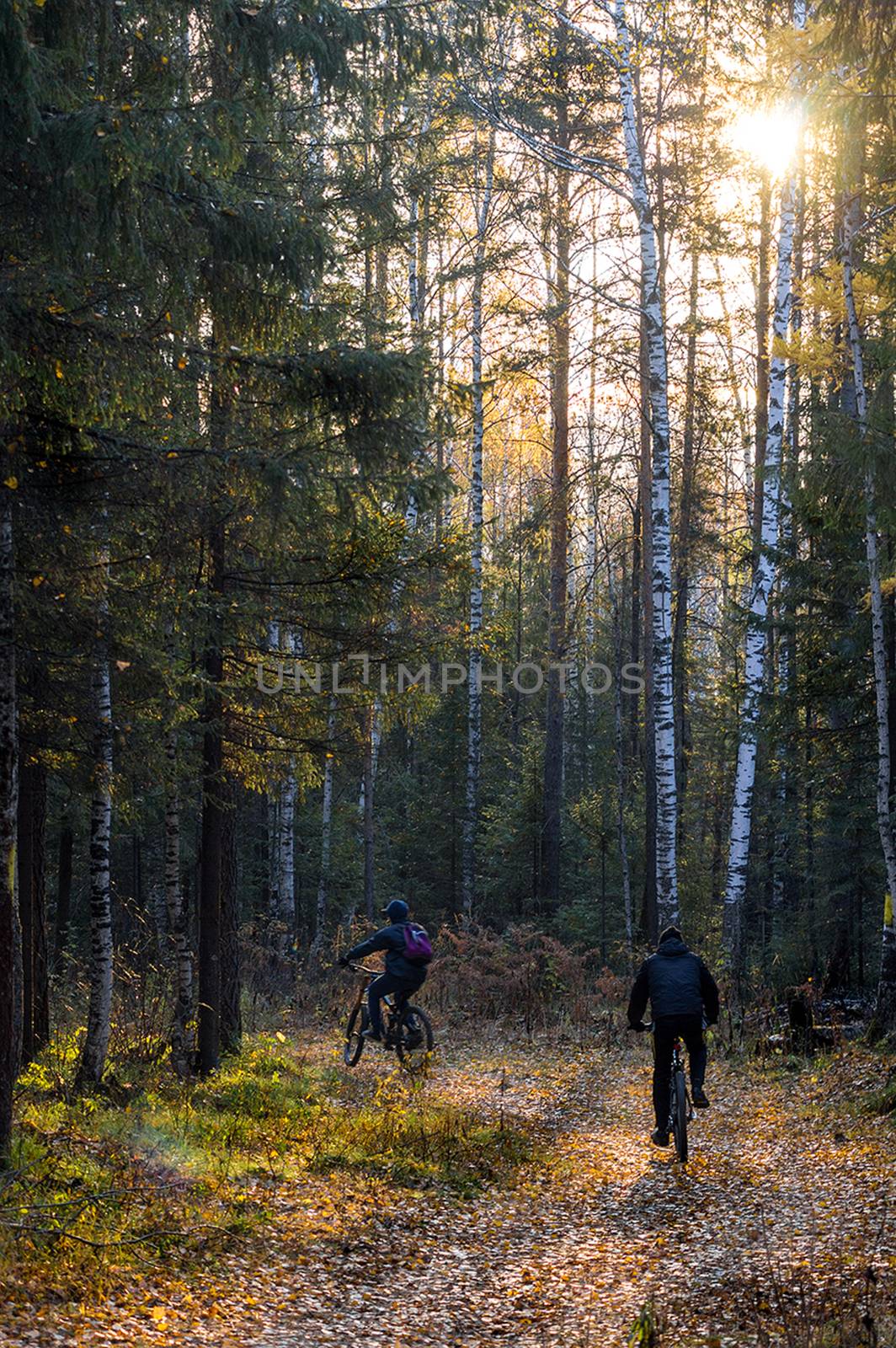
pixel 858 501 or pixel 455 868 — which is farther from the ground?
pixel 858 501

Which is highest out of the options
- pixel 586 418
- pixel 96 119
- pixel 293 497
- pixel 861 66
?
pixel 586 418

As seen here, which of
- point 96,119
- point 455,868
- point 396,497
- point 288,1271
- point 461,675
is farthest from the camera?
point 455,868

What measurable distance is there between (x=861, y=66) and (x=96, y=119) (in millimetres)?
5932

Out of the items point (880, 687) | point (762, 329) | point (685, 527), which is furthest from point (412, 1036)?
point (762, 329)

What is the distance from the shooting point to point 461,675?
29.0m

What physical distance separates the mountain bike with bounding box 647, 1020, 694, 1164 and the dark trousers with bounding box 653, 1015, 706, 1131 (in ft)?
0.21

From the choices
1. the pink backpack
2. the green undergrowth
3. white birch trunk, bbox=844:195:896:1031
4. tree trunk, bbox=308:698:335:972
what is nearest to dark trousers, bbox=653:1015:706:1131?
the green undergrowth

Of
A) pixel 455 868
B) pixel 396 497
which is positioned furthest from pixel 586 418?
pixel 396 497

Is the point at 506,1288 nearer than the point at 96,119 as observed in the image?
No

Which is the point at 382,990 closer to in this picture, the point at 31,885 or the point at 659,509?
the point at 31,885

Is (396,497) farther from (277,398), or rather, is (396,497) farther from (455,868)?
(455,868)

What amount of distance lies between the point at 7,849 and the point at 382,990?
7190mm

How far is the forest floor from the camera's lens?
6.09m

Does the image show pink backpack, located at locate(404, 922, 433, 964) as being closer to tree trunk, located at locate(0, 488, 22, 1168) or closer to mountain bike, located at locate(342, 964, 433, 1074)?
mountain bike, located at locate(342, 964, 433, 1074)
